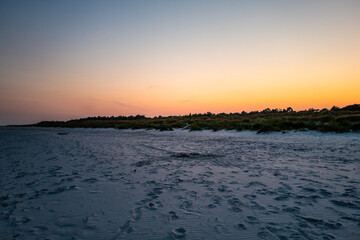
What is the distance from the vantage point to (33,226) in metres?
2.41

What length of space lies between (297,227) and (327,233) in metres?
0.30

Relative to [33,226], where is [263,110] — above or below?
above

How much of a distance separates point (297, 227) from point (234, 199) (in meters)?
1.02

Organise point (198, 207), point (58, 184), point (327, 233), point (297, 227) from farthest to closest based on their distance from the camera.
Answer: point (58, 184), point (198, 207), point (297, 227), point (327, 233)

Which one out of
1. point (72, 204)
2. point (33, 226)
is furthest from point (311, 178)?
point (33, 226)

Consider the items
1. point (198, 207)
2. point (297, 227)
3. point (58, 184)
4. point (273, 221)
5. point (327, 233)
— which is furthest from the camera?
point (58, 184)

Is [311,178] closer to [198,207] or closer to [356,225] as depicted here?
[356,225]

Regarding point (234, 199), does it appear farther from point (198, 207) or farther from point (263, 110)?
point (263, 110)

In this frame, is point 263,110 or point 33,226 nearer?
point 33,226

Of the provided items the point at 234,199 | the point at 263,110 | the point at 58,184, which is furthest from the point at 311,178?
the point at 263,110

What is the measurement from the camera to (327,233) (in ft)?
7.06

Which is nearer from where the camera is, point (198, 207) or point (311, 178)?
point (198, 207)

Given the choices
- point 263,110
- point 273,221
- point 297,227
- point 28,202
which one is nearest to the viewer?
point 297,227

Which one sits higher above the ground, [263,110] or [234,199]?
[263,110]
